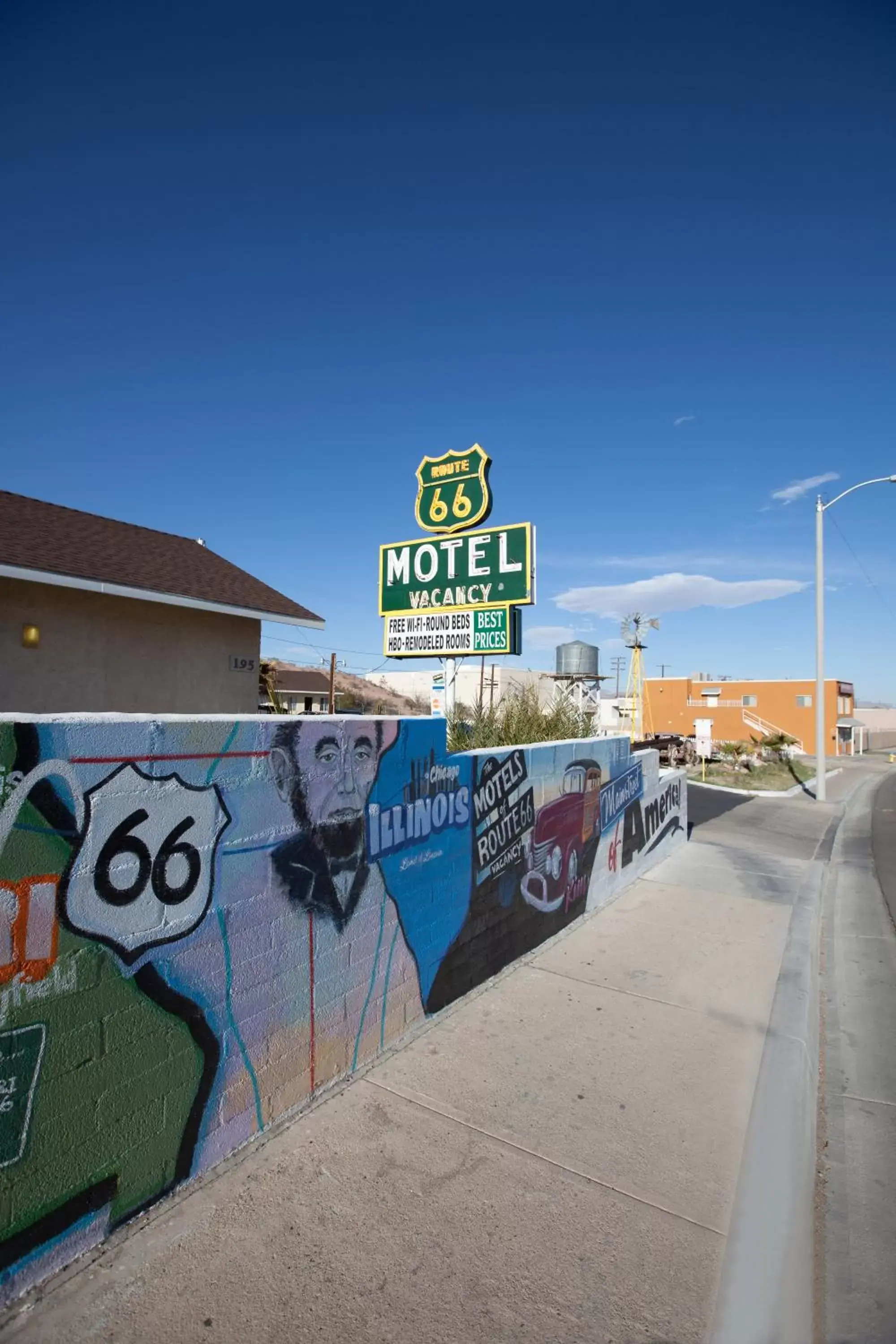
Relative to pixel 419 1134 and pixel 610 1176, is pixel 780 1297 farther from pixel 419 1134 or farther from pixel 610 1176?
pixel 419 1134

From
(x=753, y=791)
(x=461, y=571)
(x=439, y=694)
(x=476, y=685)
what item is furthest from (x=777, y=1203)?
(x=476, y=685)

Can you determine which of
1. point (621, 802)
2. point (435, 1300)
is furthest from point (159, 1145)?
point (621, 802)

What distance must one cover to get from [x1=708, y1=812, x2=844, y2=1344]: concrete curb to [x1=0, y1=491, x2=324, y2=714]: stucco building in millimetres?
7088

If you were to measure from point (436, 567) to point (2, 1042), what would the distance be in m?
9.04

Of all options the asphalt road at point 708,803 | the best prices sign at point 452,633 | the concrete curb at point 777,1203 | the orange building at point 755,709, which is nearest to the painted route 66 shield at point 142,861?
the concrete curb at point 777,1203

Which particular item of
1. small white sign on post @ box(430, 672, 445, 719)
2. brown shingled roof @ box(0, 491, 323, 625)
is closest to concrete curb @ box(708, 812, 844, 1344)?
small white sign on post @ box(430, 672, 445, 719)

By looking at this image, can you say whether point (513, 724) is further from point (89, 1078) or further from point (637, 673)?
point (637, 673)

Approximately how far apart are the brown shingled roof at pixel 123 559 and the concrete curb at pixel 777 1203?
765 cm

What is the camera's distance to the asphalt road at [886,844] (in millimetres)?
10031

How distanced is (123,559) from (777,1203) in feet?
30.2

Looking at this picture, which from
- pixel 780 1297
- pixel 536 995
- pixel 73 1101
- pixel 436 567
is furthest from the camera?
pixel 436 567

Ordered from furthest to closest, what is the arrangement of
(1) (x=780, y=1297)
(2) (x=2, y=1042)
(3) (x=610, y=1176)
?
(3) (x=610, y=1176)
(1) (x=780, y=1297)
(2) (x=2, y=1042)

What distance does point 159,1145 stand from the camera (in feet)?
9.41

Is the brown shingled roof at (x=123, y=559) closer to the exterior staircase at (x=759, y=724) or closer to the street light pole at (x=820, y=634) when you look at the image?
the street light pole at (x=820, y=634)
